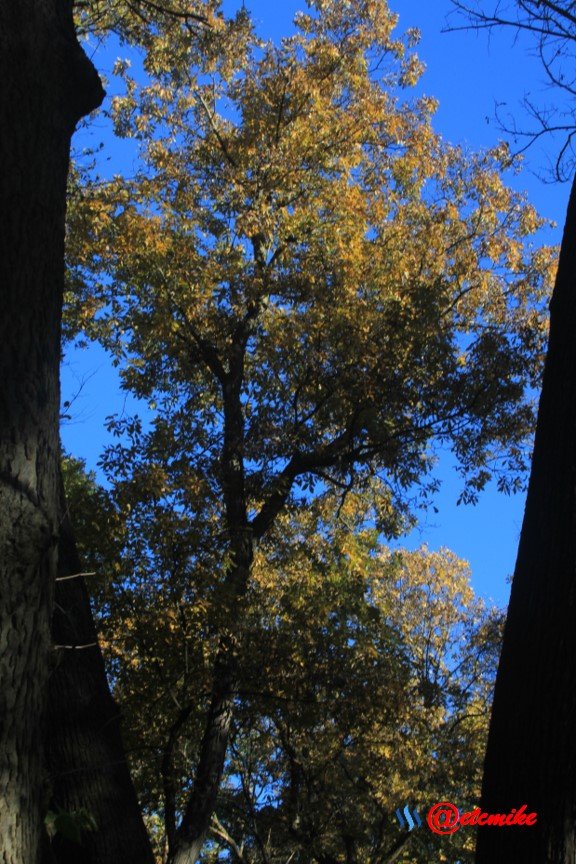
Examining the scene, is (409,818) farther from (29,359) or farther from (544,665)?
(29,359)

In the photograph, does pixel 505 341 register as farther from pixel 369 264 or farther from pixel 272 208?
pixel 272 208

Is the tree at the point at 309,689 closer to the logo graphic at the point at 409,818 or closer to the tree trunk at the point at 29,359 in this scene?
the logo graphic at the point at 409,818

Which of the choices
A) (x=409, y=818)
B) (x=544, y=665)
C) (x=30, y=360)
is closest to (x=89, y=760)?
(x=30, y=360)

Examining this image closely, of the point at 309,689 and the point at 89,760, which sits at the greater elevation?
the point at 309,689

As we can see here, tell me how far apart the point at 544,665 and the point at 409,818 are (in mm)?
12131

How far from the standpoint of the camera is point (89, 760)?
4.25 metres

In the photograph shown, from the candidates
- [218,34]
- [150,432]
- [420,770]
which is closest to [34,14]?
[150,432]

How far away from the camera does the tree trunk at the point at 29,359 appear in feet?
9.30

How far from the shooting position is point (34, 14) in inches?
141

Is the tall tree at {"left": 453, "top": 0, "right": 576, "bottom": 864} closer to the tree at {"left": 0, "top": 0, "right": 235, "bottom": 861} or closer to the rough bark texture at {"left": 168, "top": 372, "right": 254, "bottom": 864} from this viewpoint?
the tree at {"left": 0, "top": 0, "right": 235, "bottom": 861}

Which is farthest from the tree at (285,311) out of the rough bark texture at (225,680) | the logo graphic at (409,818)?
the logo graphic at (409,818)

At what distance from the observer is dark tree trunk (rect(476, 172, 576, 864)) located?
278 centimetres

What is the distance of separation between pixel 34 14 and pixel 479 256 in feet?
37.1

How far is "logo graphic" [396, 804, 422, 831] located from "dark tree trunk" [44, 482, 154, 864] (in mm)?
10500
